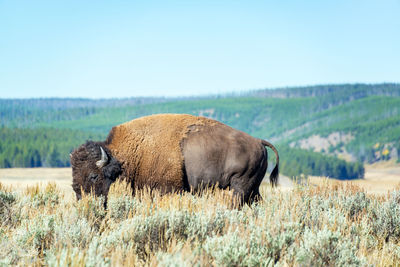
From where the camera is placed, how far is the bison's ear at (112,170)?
636 centimetres

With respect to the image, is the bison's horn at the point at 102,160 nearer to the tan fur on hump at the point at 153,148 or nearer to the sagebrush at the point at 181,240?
the tan fur on hump at the point at 153,148

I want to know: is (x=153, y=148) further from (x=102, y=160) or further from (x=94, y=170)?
(x=94, y=170)

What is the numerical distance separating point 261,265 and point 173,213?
4.03 ft

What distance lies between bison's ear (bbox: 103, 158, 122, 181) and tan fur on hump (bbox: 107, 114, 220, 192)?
84mm

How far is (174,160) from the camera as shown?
6.24 metres

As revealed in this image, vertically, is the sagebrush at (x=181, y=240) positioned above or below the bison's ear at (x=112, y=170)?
below

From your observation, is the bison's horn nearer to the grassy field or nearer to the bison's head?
the bison's head

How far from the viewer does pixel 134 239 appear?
4086 millimetres

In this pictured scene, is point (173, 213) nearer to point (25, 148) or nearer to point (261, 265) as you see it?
point (261, 265)

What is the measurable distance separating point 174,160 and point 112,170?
3.20 ft

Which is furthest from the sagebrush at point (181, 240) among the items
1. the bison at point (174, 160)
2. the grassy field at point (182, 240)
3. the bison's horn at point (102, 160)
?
the bison's horn at point (102, 160)

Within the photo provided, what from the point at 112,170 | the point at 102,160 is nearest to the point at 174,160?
the point at 112,170

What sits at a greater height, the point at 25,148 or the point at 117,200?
the point at 117,200

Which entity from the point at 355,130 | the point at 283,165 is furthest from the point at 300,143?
the point at 283,165
